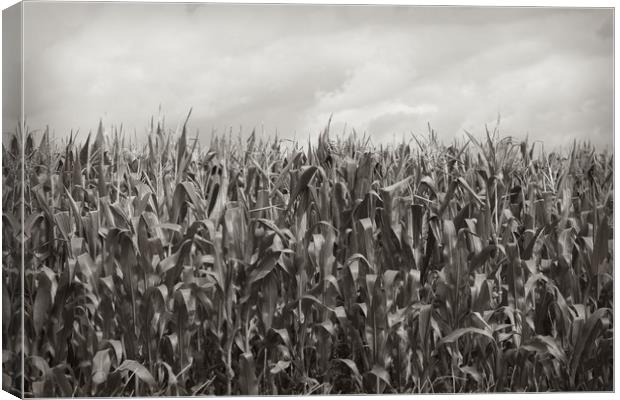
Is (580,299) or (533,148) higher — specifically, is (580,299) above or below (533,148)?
below

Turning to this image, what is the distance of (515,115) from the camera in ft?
25.7

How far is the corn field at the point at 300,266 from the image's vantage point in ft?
24.1

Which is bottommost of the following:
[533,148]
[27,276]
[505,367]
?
[505,367]

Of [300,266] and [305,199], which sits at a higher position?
[305,199]

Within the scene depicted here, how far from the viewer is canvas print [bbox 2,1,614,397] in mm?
7344

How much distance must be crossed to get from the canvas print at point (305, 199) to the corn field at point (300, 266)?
15 millimetres

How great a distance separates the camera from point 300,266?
746 centimetres

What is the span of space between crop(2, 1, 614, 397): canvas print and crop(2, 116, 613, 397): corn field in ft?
0.05

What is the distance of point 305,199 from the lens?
7.50m

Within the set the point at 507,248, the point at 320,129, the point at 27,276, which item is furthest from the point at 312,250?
the point at 27,276

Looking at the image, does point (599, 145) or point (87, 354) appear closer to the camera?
point (87, 354)

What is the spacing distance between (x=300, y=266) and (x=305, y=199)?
0.45 m

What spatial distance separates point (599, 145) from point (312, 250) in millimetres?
2213

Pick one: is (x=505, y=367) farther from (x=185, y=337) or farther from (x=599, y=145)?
(x=185, y=337)
